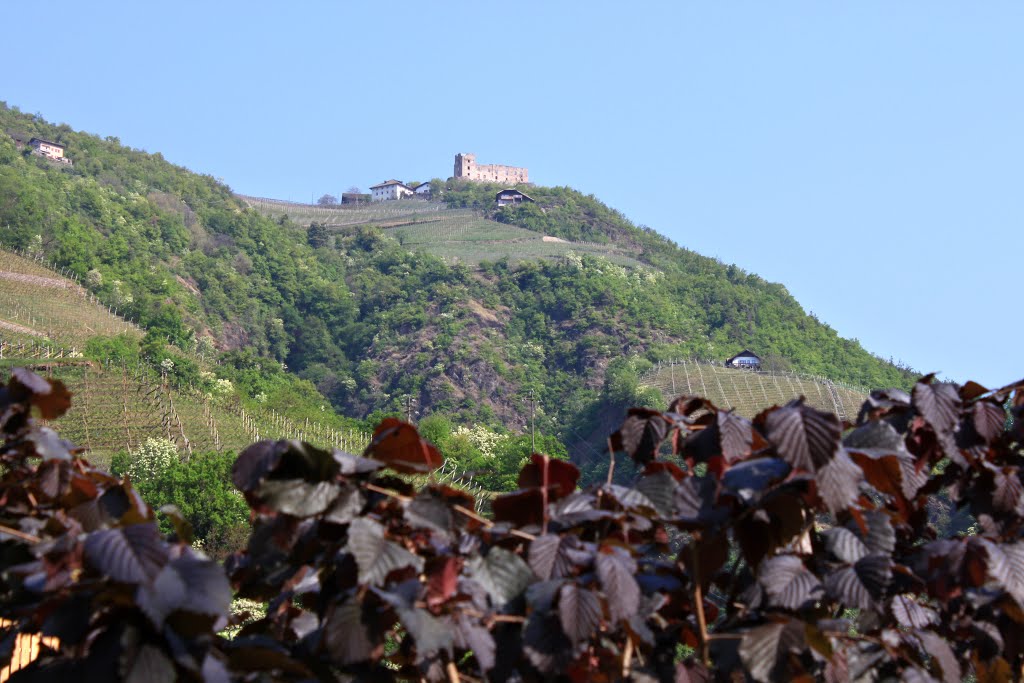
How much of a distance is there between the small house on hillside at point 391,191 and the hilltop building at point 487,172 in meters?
6.50

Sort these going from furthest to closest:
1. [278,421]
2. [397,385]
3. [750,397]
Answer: [397,385] → [750,397] → [278,421]

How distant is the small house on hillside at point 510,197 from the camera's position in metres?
108

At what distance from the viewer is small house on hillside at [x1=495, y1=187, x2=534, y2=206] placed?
108188 mm

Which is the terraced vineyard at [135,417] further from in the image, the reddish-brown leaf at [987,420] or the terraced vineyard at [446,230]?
the terraced vineyard at [446,230]

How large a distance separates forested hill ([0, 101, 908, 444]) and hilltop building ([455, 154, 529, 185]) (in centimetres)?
2728

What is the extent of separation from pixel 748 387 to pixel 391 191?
70132mm

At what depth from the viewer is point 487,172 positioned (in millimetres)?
125438

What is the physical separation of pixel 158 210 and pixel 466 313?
23381mm

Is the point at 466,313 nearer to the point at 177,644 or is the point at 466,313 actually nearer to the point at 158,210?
the point at 158,210

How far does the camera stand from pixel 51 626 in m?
1.72

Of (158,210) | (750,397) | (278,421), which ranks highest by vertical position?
(158,210)

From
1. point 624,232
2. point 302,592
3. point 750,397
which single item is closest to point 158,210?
point 624,232

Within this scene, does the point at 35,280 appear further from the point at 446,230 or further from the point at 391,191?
the point at 391,191

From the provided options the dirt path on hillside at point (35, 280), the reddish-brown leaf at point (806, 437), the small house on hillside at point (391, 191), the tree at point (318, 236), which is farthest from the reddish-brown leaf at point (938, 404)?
the small house on hillside at point (391, 191)
